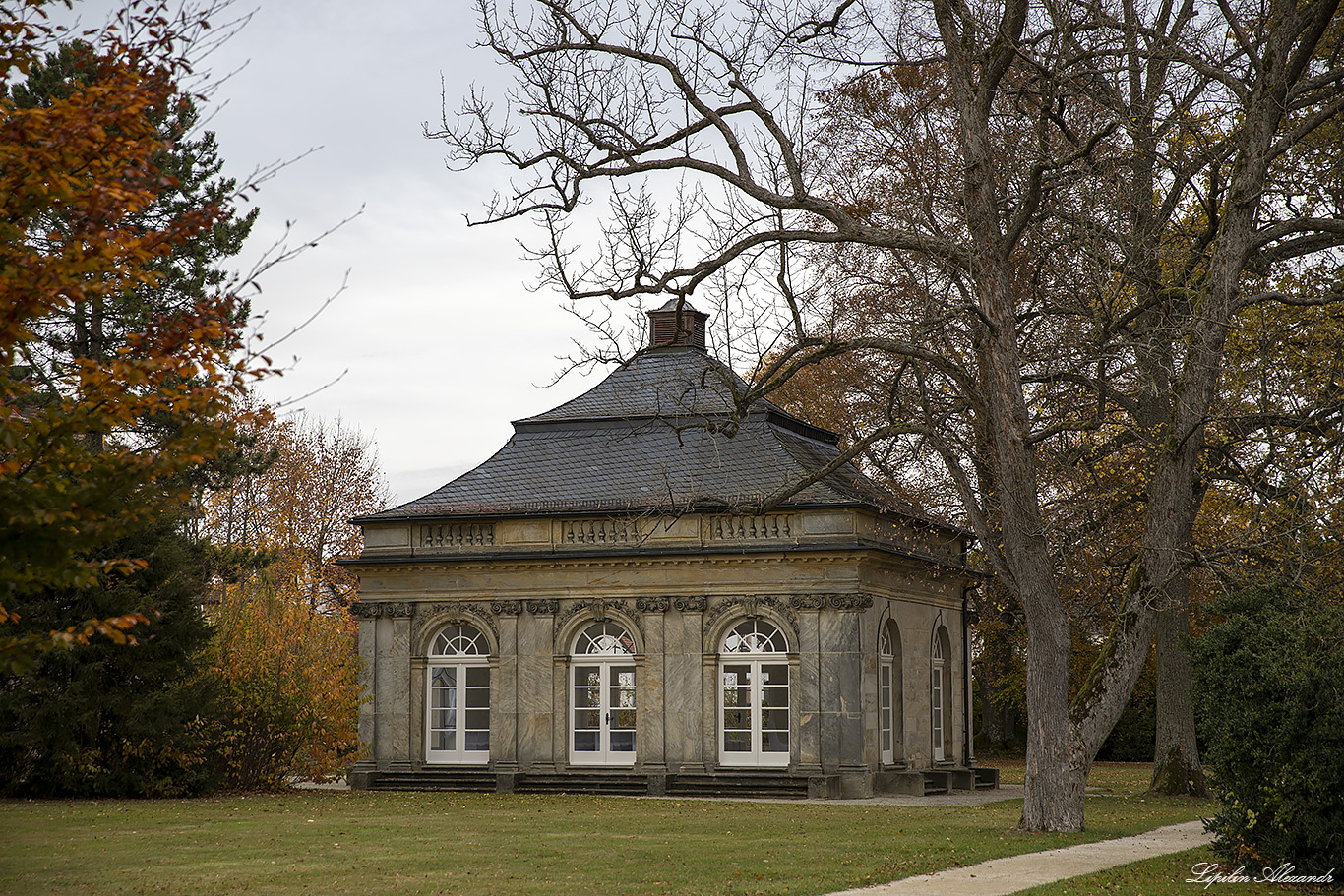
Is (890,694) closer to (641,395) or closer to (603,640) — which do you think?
(603,640)

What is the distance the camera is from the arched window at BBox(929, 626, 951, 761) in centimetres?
2731

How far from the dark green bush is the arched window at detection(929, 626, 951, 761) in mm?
15198

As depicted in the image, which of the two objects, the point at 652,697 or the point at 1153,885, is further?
the point at 652,697

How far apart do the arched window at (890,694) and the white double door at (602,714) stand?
4648 millimetres

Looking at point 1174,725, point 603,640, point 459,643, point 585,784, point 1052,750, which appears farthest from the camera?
point 459,643

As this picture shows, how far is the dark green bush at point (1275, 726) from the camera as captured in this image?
1089 centimetres

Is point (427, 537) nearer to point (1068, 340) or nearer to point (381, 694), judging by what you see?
point (381, 694)

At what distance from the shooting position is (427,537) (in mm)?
26062

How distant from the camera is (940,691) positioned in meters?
27.8

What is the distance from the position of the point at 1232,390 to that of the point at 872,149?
916 cm

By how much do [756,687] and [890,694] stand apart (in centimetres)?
294

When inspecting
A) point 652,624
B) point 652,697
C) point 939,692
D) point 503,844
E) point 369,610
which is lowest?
point 503,844

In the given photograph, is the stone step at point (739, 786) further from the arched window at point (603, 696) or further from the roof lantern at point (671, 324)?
the roof lantern at point (671, 324)

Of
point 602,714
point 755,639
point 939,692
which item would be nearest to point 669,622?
point 755,639
